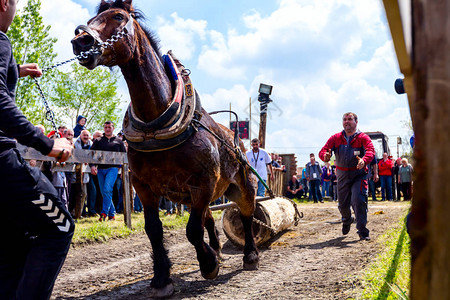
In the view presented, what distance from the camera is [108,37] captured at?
3.69 m

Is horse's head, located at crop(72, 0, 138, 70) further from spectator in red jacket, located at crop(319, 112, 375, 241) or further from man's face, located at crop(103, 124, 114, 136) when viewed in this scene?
man's face, located at crop(103, 124, 114, 136)

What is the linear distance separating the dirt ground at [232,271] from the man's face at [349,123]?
1.89 metres

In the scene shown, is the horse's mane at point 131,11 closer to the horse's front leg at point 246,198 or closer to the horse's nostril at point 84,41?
the horse's nostril at point 84,41

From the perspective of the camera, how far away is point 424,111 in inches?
33.3

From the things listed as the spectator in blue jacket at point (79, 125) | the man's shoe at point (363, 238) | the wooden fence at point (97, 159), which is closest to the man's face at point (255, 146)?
the wooden fence at point (97, 159)

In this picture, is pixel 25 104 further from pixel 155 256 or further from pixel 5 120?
pixel 5 120

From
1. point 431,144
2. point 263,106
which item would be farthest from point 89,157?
point 263,106

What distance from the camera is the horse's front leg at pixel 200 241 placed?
13.1 feet

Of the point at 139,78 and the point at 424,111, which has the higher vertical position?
the point at 139,78

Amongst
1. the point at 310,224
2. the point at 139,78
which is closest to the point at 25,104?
the point at 310,224

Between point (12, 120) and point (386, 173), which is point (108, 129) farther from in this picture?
point (386, 173)

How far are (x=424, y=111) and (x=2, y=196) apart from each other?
198cm

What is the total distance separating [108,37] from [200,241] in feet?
6.61

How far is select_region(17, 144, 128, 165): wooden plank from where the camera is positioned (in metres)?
6.16
